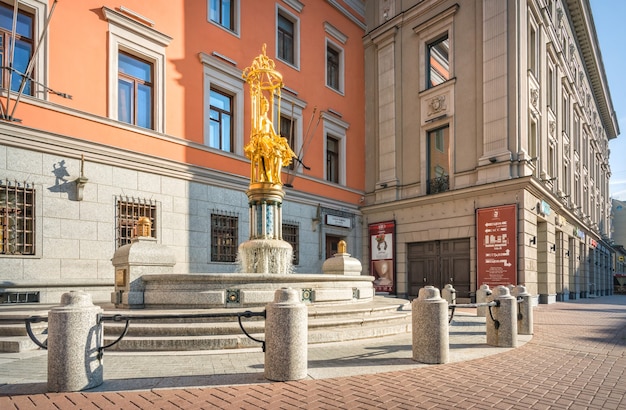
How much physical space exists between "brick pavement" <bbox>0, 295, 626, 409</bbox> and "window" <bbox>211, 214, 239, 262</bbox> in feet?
36.3

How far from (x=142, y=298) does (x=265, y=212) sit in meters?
3.54

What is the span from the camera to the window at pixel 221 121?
17.1m

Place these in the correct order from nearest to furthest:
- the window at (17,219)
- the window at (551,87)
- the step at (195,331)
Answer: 1. the step at (195,331)
2. the window at (17,219)
3. the window at (551,87)

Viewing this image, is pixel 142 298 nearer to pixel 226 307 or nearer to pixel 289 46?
pixel 226 307

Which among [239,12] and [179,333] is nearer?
[179,333]

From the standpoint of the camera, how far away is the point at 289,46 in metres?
20.6

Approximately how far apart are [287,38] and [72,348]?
59.2ft

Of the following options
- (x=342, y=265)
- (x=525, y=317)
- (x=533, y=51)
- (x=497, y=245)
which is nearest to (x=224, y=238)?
(x=342, y=265)

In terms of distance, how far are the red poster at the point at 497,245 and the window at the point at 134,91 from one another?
13.3 m

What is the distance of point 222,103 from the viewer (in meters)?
17.5

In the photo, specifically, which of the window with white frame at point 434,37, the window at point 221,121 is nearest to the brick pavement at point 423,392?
the window at point 221,121

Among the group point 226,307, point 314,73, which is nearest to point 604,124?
point 314,73

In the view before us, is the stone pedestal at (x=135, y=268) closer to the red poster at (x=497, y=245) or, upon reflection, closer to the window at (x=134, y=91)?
the window at (x=134, y=91)

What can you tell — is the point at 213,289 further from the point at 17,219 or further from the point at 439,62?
the point at 439,62
